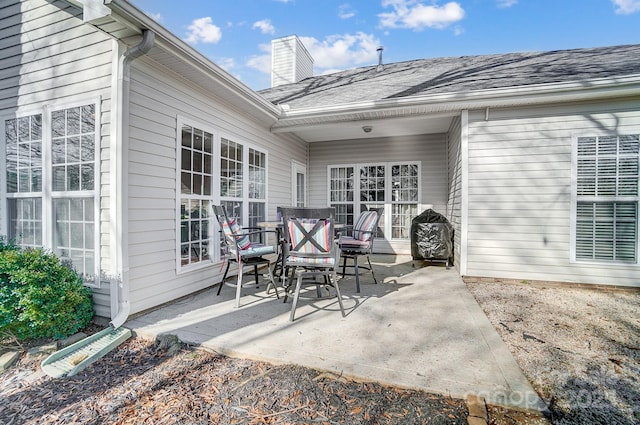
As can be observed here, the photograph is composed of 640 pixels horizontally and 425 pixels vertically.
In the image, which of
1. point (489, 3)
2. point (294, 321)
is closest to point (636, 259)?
point (294, 321)

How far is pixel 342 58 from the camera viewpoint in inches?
538

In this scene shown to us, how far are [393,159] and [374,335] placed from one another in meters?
4.83

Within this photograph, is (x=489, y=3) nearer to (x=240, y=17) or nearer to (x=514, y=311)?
(x=240, y=17)

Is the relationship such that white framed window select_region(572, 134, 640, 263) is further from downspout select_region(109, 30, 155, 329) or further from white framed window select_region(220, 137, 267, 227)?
downspout select_region(109, 30, 155, 329)

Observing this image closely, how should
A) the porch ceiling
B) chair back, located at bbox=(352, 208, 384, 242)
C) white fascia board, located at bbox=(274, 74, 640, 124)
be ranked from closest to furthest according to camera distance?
1. white fascia board, located at bbox=(274, 74, 640, 124)
2. chair back, located at bbox=(352, 208, 384, 242)
3. the porch ceiling

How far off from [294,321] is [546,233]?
380 cm

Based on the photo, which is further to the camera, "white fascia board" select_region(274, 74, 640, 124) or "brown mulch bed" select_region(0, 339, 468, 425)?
"white fascia board" select_region(274, 74, 640, 124)

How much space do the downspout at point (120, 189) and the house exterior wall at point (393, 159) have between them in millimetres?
4699

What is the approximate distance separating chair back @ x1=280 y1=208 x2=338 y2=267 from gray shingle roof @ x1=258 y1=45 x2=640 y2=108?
8.74ft

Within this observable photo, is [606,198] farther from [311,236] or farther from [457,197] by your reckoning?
[311,236]

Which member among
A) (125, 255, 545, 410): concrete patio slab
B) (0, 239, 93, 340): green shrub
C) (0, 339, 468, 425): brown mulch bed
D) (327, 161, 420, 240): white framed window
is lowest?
(0, 339, 468, 425): brown mulch bed

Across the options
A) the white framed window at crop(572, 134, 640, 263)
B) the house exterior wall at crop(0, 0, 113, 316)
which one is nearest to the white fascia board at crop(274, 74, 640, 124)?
the white framed window at crop(572, 134, 640, 263)

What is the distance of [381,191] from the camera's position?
259 inches

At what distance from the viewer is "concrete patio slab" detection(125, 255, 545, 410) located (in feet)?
5.74
